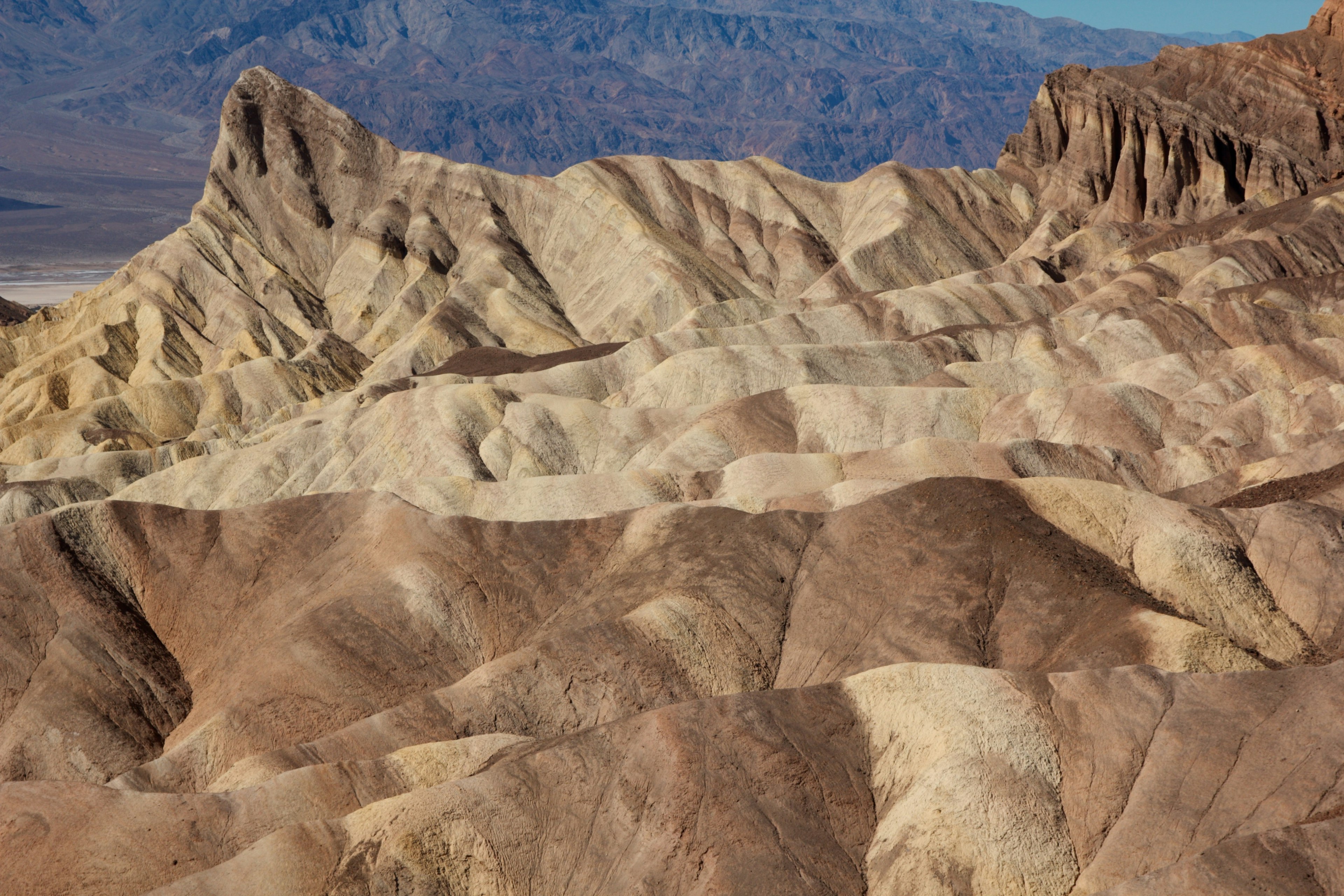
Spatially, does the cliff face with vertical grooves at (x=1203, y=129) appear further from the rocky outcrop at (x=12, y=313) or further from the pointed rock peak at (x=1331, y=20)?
the rocky outcrop at (x=12, y=313)

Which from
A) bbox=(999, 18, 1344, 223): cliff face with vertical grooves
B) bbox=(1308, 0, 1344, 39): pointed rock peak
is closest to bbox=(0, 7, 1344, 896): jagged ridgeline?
bbox=(999, 18, 1344, 223): cliff face with vertical grooves

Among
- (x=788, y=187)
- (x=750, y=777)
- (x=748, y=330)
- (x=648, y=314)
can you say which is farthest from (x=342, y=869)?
(x=788, y=187)

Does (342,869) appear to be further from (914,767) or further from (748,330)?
(748,330)

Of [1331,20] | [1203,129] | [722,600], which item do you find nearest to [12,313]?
[1203,129]

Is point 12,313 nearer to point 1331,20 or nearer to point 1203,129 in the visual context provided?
point 1203,129

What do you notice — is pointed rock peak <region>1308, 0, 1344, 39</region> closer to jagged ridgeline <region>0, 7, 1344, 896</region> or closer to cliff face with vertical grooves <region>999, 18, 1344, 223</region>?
cliff face with vertical grooves <region>999, 18, 1344, 223</region>

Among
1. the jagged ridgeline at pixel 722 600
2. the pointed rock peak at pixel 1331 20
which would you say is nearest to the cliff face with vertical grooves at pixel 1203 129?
the pointed rock peak at pixel 1331 20
